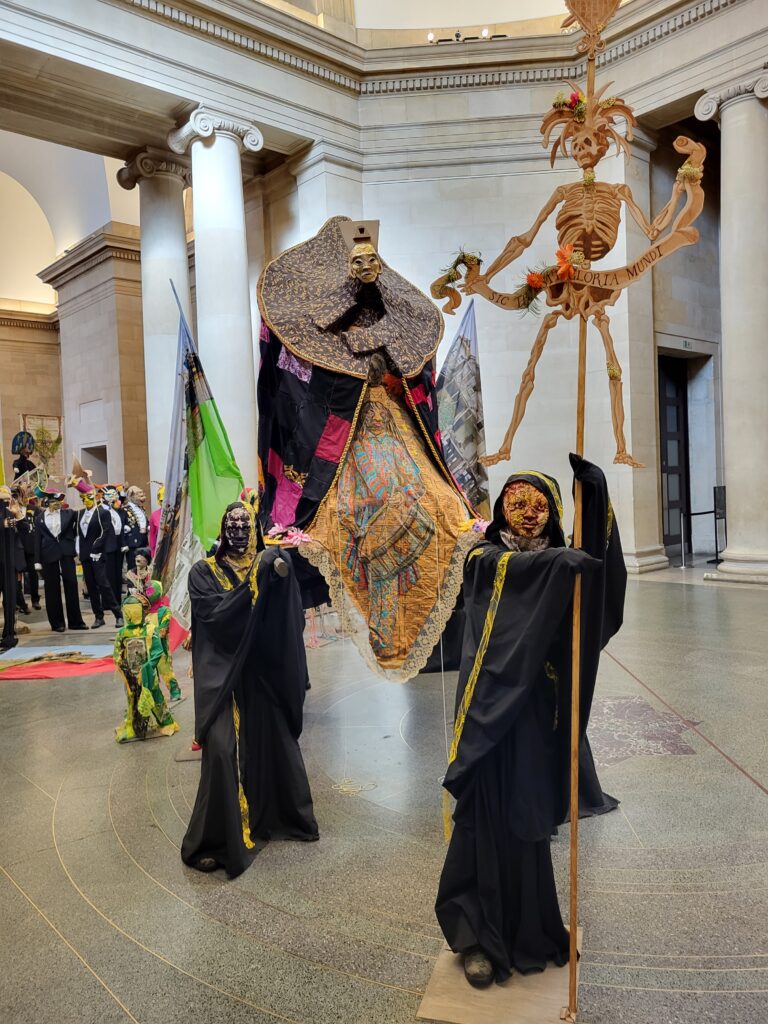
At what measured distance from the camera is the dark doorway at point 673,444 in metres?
13.5

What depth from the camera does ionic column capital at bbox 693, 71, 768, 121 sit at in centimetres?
999

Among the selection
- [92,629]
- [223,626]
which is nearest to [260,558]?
[223,626]

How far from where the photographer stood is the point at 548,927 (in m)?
2.65

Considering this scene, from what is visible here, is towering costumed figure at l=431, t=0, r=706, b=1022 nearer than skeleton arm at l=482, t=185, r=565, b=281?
Yes

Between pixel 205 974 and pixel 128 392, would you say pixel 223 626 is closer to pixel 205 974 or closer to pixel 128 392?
pixel 205 974

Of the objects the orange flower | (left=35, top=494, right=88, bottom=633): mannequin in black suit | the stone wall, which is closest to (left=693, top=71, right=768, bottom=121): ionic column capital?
the orange flower

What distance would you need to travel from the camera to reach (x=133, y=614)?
5547 mm

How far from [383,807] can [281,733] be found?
0.75 metres

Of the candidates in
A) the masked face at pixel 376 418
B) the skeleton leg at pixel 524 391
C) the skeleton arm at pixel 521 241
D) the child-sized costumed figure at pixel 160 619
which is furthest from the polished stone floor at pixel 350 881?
the skeleton arm at pixel 521 241

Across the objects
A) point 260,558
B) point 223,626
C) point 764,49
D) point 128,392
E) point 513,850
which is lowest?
point 513,850

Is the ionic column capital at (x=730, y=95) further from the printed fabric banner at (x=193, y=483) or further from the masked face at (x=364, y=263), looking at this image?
the printed fabric banner at (x=193, y=483)

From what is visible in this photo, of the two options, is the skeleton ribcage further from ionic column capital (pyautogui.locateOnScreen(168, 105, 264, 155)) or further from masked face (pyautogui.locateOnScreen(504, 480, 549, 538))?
ionic column capital (pyautogui.locateOnScreen(168, 105, 264, 155))

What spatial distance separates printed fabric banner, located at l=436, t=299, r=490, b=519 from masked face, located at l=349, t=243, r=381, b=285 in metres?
3.42

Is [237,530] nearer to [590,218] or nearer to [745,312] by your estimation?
[590,218]
